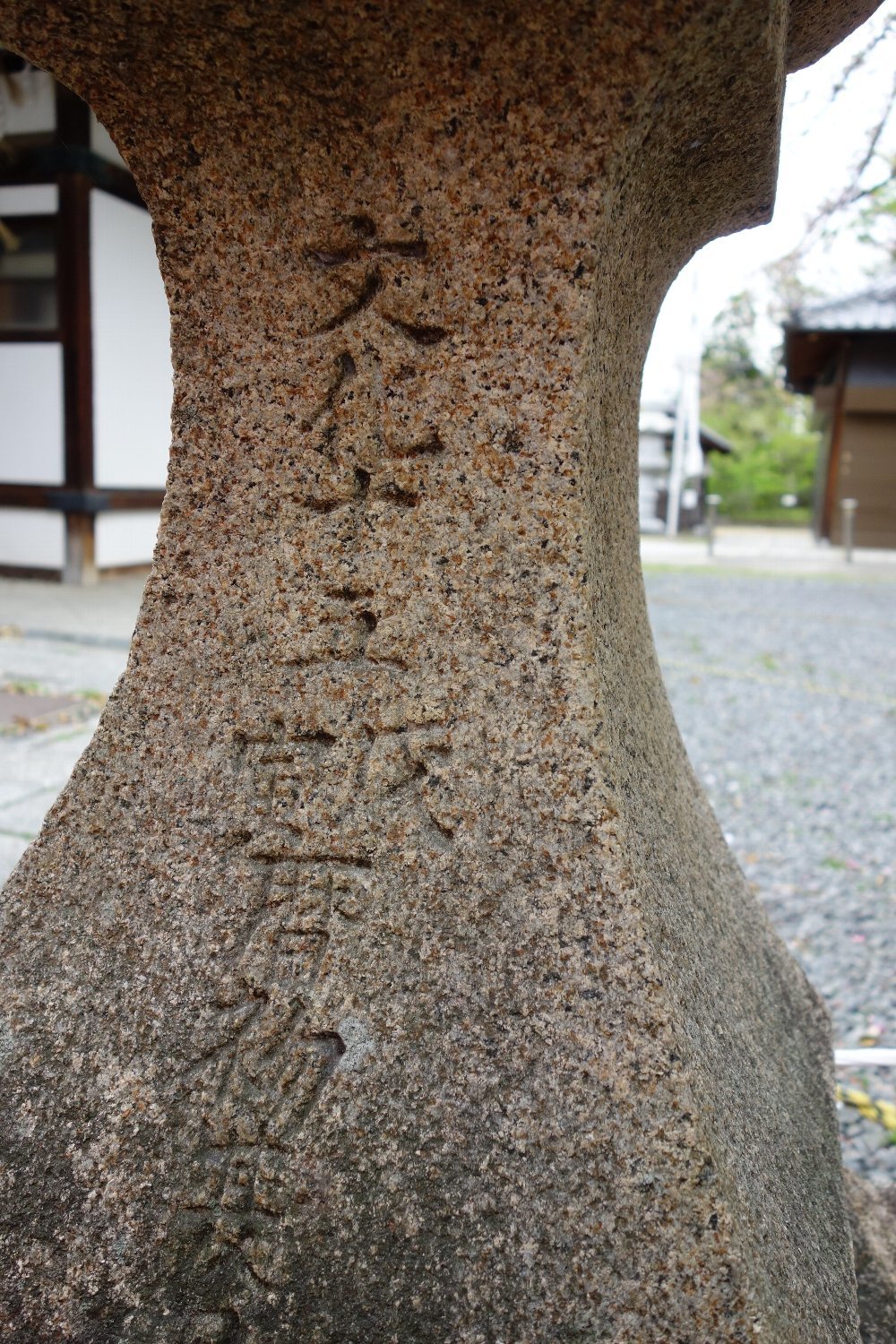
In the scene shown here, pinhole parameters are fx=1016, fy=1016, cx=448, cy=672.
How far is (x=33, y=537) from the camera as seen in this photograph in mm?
7609

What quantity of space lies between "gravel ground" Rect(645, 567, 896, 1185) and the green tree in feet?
77.6

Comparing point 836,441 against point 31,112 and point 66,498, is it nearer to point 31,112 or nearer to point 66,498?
point 66,498

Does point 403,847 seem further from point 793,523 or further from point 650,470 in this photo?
point 793,523

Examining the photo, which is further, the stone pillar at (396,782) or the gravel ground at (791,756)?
the gravel ground at (791,756)

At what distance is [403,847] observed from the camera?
40.8 inches

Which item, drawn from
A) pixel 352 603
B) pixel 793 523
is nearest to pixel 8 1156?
pixel 352 603

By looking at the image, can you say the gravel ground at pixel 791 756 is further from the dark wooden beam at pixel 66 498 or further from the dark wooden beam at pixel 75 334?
the dark wooden beam at pixel 75 334

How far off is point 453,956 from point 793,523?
31.2 meters

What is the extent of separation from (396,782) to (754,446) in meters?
35.1

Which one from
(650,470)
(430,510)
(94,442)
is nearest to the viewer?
(430,510)

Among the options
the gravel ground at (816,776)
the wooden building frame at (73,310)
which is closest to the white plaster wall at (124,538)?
the wooden building frame at (73,310)

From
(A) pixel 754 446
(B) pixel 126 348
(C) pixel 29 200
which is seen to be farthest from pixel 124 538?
(A) pixel 754 446

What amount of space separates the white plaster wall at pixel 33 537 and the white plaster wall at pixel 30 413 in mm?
255

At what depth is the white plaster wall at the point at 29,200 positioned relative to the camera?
7.00 meters
